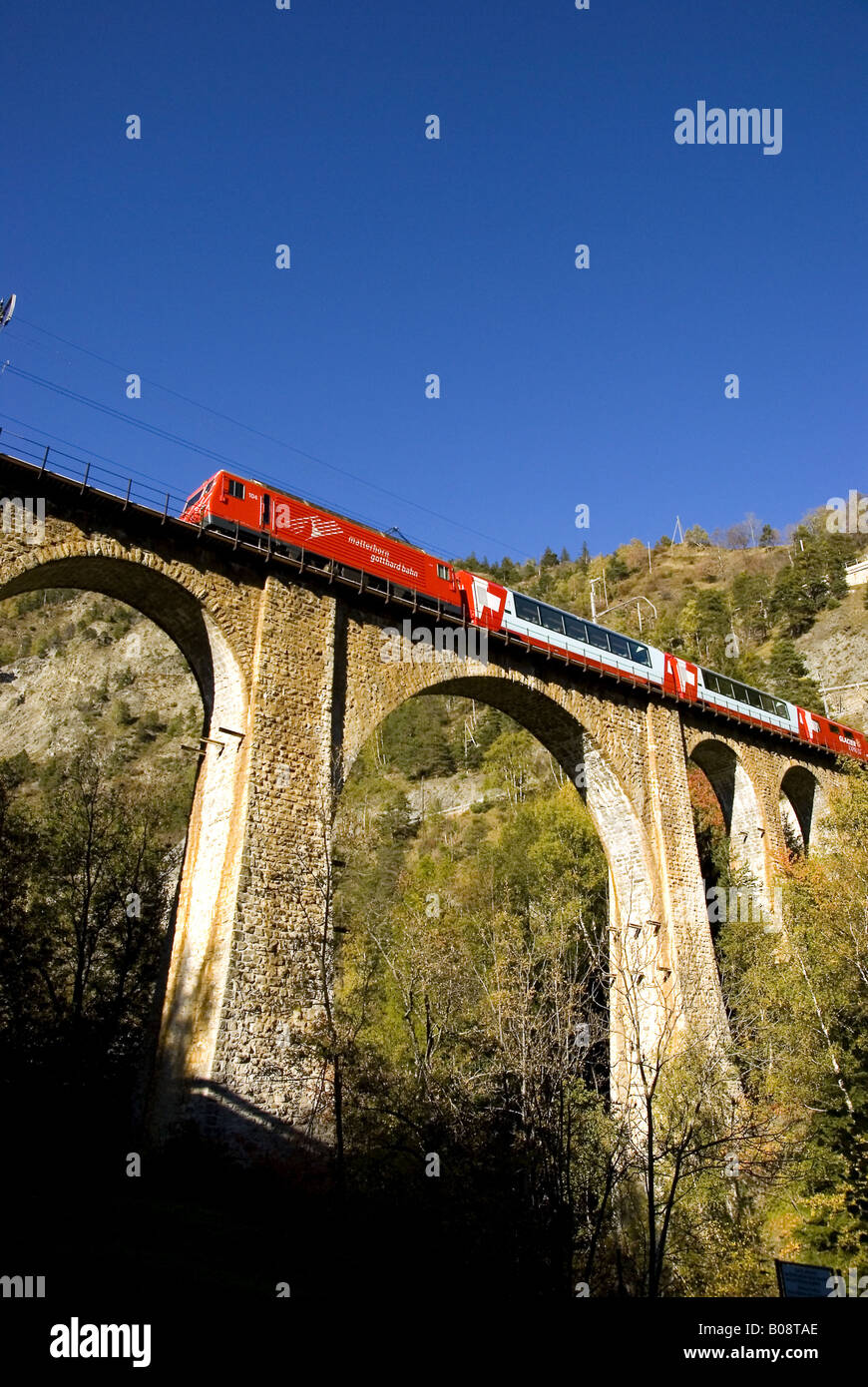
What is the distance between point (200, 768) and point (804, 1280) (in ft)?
37.9

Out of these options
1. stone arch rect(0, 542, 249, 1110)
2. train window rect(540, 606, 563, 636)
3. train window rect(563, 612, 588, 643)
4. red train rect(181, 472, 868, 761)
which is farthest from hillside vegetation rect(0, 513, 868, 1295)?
train window rect(563, 612, 588, 643)

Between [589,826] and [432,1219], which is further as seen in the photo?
[589,826]

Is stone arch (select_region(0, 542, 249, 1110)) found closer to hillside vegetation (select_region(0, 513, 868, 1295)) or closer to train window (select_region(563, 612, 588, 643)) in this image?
hillside vegetation (select_region(0, 513, 868, 1295))

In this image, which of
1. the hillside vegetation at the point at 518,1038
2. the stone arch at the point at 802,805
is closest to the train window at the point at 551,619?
the hillside vegetation at the point at 518,1038

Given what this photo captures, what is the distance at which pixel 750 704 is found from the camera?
2886cm

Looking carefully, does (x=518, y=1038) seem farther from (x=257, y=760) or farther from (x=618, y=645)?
(x=618, y=645)

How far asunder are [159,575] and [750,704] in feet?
67.5

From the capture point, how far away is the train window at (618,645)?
2345cm

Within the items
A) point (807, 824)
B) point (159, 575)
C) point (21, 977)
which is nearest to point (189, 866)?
point (159, 575)

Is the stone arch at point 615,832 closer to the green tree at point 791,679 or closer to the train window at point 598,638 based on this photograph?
the train window at point 598,638

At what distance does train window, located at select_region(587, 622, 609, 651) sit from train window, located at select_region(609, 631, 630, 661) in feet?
0.60

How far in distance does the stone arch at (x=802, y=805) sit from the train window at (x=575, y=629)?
12397mm
